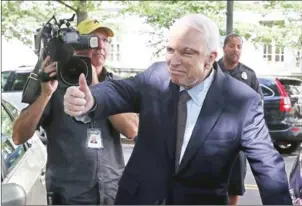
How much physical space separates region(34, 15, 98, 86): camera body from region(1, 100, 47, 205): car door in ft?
2.56

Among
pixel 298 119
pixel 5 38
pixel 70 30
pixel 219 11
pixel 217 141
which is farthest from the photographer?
pixel 5 38

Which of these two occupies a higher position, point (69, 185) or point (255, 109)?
point (255, 109)

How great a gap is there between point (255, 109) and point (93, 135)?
2.96ft

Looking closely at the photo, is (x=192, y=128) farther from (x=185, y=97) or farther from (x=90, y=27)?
(x=90, y=27)

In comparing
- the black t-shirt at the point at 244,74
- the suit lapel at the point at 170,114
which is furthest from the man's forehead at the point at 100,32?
the black t-shirt at the point at 244,74

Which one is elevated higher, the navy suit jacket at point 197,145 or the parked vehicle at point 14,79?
the navy suit jacket at point 197,145

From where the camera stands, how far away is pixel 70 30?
2383 millimetres

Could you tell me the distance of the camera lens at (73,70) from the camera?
2.17 m

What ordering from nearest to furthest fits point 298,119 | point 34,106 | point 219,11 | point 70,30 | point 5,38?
point 70,30 → point 34,106 → point 298,119 → point 219,11 → point 5,38

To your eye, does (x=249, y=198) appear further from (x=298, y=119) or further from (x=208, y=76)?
(x=208, y=76)

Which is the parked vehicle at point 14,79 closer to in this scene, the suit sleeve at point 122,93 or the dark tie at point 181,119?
the suit sleeve at point 122,93

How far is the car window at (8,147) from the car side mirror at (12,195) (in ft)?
2.04

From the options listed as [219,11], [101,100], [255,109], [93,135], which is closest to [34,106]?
[93,135]

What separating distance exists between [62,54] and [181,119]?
57 cm
